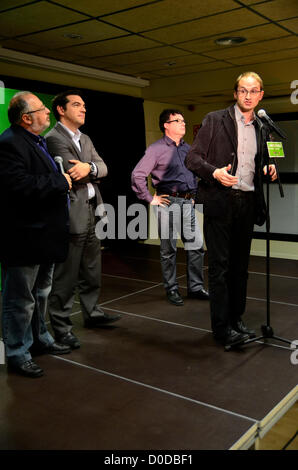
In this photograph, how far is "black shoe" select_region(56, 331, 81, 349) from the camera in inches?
111

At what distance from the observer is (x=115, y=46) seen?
468 centimetres

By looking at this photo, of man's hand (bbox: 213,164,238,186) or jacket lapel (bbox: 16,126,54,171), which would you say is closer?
jacket lapel (bbox: 16,126,54,171)

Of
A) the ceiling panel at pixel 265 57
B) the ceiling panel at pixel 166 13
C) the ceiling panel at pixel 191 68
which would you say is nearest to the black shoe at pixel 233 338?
the ceiling panel at pixel 166 13

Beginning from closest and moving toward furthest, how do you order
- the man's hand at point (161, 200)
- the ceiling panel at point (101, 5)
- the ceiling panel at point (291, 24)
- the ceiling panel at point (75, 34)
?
the ceiling panel at point (101, 5) → the man's hand at point (161, 200) → the ceiling panel at point (291, 24) → the ceiling panel at point (75, 34)

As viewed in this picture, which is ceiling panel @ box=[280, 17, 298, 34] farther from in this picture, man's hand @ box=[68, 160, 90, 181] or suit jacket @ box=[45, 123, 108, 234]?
man's hand @ box=[68, 160, 90, 181]

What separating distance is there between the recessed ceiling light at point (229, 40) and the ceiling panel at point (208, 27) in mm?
210

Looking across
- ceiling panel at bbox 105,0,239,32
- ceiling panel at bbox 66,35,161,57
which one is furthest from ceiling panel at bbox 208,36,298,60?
ceiling panel at bbox 105,0,239,32

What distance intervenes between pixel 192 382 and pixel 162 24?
9.89ft

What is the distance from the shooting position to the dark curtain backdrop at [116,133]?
20.0ft

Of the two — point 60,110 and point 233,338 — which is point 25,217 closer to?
point 60,110

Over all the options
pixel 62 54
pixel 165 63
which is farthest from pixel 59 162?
pixel 165 63

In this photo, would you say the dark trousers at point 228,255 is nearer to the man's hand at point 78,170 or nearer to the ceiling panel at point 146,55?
the man's hand at point 78,170

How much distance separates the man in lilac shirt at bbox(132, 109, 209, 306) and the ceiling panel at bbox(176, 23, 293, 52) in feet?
3.55
